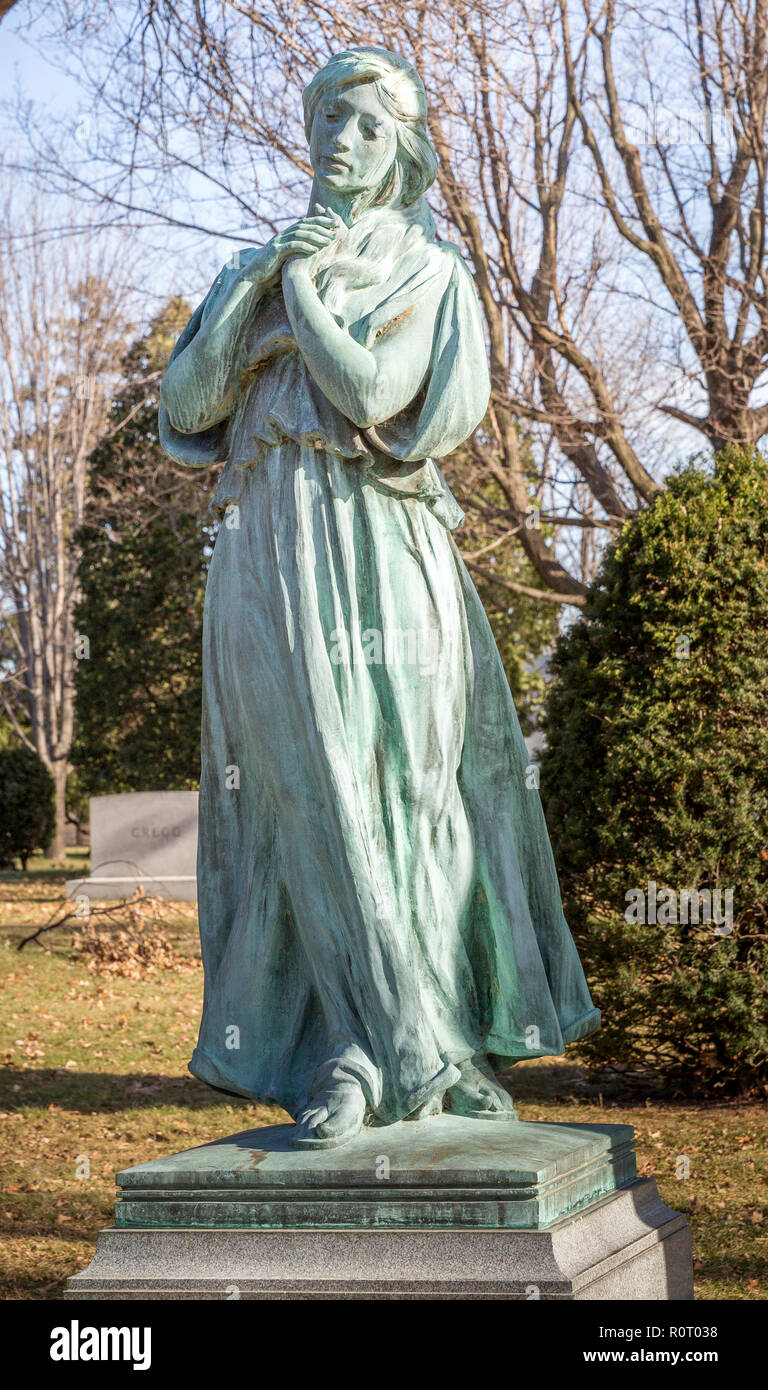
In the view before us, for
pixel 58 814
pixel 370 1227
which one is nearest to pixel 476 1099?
pixel 370 1227

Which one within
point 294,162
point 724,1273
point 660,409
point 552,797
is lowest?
point 724,1273

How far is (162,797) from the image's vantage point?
61.2 ft

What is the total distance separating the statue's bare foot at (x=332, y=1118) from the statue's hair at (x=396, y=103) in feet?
7.61

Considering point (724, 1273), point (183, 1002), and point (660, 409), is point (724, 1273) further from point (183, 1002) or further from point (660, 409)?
point (660, 409)

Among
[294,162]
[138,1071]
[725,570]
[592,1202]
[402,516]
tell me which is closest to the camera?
[592,1202]

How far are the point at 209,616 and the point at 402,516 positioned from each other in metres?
0.57

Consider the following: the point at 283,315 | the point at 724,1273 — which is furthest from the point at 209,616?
the point at 724,1273

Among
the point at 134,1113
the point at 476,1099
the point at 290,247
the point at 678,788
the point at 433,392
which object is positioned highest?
the point at 290,247

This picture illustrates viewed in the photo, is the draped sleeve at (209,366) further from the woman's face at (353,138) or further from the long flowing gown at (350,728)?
the woman's face at (353,138)

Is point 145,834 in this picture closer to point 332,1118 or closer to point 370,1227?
point 332,1118

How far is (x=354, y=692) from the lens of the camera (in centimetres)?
376

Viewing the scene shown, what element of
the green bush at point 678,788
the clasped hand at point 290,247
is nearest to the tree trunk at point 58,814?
the green bush at point 678,788

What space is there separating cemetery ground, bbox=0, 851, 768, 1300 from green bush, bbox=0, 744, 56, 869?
11.6m

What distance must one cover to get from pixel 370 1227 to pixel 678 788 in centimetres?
475
